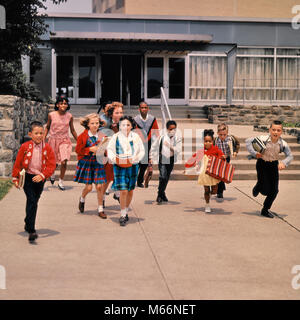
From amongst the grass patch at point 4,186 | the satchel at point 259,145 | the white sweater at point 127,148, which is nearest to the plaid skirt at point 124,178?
the white sweater at point 127,148

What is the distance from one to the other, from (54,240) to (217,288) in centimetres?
249

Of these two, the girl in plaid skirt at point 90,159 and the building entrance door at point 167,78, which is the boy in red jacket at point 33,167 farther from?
the building entrance door at point 167,78

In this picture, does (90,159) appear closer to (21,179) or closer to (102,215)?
(102,215)

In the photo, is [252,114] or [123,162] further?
[252,114]

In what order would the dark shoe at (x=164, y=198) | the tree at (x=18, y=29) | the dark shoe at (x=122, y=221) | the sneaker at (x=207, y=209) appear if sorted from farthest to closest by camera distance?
the tree at (x=18, y=29) → the dark shoe at (x=164, y=198) → the sneaker at (x=207, y=209) → the dark shoe at (x=122, y=221)

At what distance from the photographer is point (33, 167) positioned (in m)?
6.61

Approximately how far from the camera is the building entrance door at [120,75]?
24016 millimetres

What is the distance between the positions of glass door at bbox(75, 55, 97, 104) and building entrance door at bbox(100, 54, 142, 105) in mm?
457

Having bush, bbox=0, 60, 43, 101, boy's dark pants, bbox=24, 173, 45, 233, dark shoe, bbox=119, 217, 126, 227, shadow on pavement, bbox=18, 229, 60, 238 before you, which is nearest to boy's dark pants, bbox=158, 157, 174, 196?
dark shoe, bbox=119, 217, 126, 227

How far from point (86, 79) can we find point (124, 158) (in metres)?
17.1

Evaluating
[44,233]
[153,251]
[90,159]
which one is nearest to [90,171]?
[90,159]

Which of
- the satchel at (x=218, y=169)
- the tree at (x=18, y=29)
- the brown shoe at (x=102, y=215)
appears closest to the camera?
the brown shoe at (x=102, y=215)

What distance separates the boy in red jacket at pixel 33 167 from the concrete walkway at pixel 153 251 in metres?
0.34

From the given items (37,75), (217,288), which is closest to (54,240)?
(217,288)
